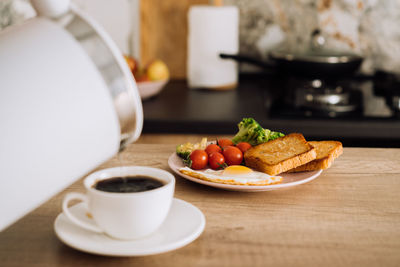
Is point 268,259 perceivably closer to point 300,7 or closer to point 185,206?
point 185,206

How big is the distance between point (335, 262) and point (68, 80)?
44 cm

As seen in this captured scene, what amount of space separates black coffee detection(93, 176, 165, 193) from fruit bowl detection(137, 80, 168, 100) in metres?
1.27

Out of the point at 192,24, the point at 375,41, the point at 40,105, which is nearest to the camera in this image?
the point at 40,105

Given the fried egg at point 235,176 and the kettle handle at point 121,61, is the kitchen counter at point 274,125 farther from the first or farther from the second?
the kettle handle at point 121,61

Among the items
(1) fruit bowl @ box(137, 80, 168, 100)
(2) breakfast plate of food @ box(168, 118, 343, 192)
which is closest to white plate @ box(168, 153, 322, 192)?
(2) breakfast plate of food @ box(168, 118, 343, 192)

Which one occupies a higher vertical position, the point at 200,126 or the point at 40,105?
the point at 40,105

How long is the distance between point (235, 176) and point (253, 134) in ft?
0.76

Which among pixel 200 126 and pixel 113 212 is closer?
pixel 113 212

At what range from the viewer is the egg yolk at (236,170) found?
3.41 feet

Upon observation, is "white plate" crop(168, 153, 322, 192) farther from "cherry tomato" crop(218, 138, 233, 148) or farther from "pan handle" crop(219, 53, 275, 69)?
"pan handle" crop(219, 53, 275, 69)

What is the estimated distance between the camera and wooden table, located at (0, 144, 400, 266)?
72cm

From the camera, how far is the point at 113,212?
74 cm

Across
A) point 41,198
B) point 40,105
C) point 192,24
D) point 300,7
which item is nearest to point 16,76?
point 40,105

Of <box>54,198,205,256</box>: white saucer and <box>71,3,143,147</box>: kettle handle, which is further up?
<box>71,3,143,147</box>: kettle handle
